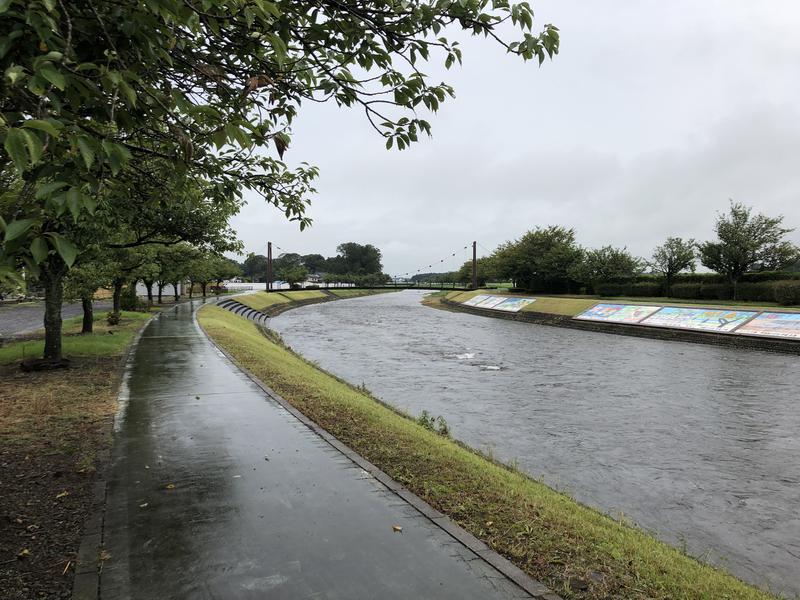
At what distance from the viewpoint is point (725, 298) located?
110ft

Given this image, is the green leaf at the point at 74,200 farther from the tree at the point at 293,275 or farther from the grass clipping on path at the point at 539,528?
the tree at the point at 293,275

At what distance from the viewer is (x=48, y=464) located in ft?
18.6

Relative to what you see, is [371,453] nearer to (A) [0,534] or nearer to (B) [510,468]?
(B) [510,468]

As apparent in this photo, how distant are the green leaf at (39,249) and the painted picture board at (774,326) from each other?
26367 mm

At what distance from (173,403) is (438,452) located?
15.9 ft

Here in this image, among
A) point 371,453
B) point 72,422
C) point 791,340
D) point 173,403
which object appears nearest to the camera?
point 371,453

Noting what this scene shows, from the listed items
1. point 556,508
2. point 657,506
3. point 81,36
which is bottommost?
point 657,506

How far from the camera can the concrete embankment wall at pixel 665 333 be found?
21453 mm

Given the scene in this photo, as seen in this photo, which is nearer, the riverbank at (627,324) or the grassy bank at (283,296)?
the riverbank at (627,324)

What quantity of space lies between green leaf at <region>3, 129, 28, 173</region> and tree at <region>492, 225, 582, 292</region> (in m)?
50.6

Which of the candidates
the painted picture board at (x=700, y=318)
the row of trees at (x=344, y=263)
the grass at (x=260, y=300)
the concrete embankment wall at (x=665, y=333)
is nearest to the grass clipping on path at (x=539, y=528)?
the concrete embankment wall at (x=665, y=333)

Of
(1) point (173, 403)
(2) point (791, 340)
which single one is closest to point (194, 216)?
(1) point (173, 403)

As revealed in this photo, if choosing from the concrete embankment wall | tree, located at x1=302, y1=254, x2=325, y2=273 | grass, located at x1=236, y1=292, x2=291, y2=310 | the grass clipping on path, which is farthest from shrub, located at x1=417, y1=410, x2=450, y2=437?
tree, located at x1=302, y1=254, x2=325, y2=273

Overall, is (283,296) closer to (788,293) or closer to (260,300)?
(260,300)
